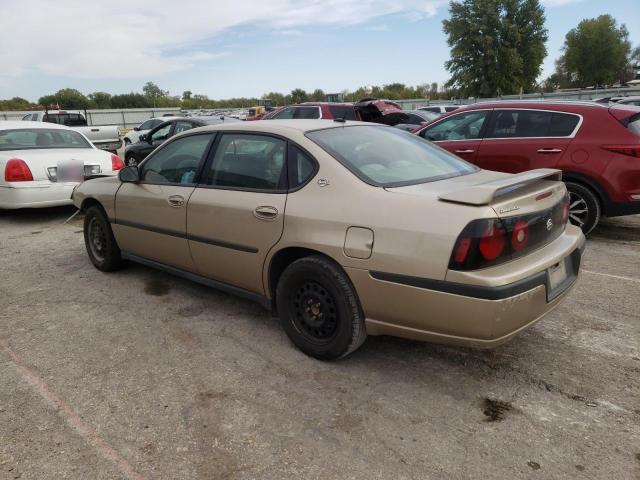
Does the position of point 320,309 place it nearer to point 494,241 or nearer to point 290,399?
point 290,399

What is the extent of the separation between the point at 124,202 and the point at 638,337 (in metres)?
4.18

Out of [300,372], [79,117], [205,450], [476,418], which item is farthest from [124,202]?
[79,117]

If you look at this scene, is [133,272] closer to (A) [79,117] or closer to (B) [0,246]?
(B) [0,246]

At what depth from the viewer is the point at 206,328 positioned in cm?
378

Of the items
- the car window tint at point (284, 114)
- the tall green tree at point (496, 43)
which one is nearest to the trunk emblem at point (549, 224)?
the car window tint at point (284, 114)

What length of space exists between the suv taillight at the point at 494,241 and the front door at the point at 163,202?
2210 millimetres

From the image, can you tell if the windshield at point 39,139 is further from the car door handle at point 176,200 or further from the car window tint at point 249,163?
the car window tint at point 249,163

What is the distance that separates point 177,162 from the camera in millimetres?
4141

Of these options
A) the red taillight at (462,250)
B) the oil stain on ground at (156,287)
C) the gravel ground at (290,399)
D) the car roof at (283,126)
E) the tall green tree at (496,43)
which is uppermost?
the tall green tree at (496,43)

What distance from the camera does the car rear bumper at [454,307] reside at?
8.21 feet

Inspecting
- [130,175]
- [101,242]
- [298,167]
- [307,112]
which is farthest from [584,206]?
[307,112]

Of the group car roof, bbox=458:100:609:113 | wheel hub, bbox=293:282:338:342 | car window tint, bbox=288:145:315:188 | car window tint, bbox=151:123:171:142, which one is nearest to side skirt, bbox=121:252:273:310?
wheel hub, bbox=293:282:338:342

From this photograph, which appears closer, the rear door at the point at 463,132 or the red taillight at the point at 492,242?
the red taillight at the point at 492,242

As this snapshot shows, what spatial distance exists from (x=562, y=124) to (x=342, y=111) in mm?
5874
